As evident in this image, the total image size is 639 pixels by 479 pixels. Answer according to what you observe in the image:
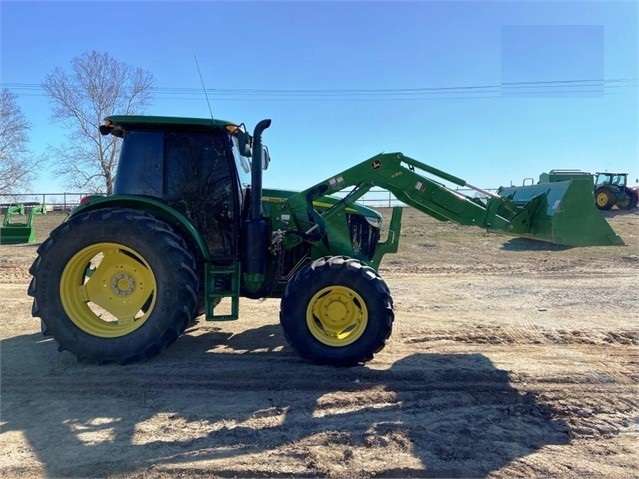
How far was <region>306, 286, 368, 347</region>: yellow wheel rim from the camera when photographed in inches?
186

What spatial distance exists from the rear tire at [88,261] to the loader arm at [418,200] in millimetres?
1387

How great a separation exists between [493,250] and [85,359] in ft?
42.7

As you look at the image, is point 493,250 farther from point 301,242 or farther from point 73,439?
point 73,439

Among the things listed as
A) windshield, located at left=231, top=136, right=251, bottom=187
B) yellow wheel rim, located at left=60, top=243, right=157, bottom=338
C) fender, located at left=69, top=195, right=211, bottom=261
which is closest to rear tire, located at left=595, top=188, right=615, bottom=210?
windshield, located at left=231, top=136, right=251, bottom=187

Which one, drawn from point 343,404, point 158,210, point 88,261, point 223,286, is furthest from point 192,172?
point 343,404

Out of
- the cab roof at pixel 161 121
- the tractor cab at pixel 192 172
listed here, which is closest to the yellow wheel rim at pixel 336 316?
the tractor cab at pixel 192 172

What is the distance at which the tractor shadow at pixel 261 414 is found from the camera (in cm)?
318

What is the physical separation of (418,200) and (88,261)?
353cm

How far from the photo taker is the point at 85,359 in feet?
15.4

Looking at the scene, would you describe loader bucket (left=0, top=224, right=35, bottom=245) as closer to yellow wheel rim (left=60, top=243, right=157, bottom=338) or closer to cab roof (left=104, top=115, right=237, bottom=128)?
yellow wheel rim (left=60, top=243, right=157, bottom=338)

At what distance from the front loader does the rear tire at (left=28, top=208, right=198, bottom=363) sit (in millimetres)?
10

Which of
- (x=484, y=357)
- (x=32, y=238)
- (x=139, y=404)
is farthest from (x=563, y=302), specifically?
(x=32, y=238)

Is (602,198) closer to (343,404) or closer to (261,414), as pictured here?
(343,404)

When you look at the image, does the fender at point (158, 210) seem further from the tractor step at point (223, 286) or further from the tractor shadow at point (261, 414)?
the tractor shadow at point (261, 414)
